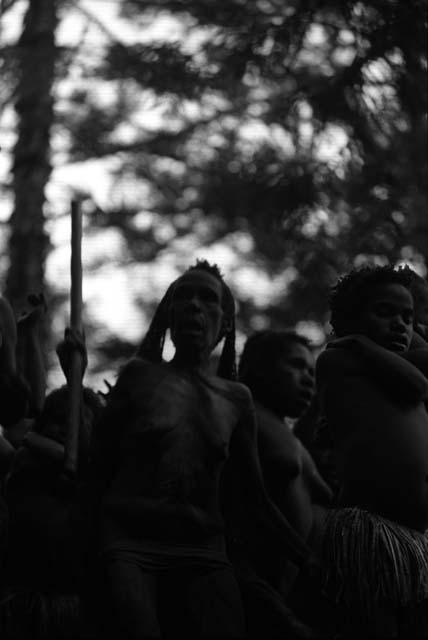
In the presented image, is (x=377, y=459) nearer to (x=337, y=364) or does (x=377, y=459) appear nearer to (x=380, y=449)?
(x=380, y=449)

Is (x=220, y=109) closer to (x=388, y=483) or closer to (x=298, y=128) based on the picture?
(x=298, y=128)

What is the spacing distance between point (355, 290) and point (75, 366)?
1.15m

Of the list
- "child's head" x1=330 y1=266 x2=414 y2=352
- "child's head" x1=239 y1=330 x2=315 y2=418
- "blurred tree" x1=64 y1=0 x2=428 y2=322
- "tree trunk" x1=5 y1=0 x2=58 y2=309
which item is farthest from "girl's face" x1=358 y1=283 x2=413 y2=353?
"tree trunk" x1=5 y1=0 x2=58 y2=309

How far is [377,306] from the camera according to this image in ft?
18.6

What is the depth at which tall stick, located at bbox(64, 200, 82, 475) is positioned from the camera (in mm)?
5504

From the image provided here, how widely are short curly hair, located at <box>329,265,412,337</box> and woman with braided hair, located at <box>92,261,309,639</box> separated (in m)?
0.47

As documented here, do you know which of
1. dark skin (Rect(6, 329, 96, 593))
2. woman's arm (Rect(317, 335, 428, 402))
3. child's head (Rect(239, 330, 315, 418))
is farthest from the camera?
child's head (Rect(239, 330, 315, 418))

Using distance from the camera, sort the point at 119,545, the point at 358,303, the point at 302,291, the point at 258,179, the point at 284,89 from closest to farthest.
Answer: the point at 119,545 → the point at 358,303 → the point at 258,179 → the point at 302,291 → the point at 284,89

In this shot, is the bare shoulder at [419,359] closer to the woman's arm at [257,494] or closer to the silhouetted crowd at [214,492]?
the silhouetted crowd at [214,492]

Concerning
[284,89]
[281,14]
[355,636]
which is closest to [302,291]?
[281,14]

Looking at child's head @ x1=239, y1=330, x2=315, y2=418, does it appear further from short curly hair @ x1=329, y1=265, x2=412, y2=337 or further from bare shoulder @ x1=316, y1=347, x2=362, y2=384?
bare shoulder @ x1=316, y1=347, x2=362, y2=384

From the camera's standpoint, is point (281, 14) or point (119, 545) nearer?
point (119, 545)

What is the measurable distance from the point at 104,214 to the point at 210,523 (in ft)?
37.9

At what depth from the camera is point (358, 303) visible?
5711 millimetres
